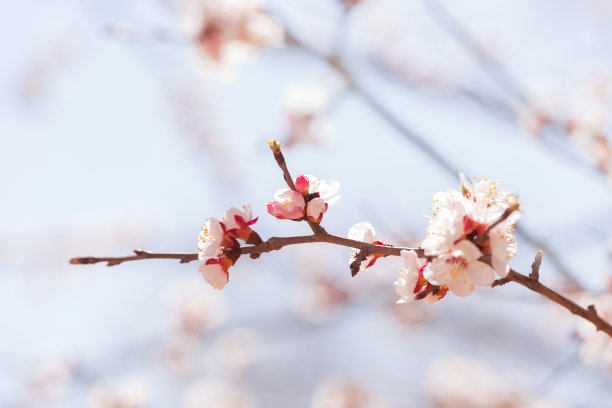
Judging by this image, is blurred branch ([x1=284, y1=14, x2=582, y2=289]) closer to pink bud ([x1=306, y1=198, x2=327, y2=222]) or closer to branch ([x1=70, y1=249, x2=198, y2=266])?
pink bud ([x1=306, y1=198, x2=327, y2=222])

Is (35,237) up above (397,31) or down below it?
below

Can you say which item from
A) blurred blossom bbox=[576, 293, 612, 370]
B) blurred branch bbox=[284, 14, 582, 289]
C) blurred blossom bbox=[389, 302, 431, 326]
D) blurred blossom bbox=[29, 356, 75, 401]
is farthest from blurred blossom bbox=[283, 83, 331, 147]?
blurred blossom bbox=[29, 356, 75, 401]

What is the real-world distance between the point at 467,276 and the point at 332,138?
181cm

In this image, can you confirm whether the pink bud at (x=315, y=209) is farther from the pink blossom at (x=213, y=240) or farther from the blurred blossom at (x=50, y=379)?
the blurred blossom at (x=50, y=379)

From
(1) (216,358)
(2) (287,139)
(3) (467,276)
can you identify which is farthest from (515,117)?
(1) (216,358)

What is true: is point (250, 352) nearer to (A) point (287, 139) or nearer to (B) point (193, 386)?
(B) point (193, 386)

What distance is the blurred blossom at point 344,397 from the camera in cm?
448

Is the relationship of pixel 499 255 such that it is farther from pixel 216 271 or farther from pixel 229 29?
pixel 229 29

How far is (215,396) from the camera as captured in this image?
5668mm

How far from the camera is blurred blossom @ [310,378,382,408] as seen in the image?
4480mm

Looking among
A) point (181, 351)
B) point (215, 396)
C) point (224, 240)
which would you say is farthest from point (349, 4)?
point (215, 396)

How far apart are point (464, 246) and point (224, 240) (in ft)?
1.45

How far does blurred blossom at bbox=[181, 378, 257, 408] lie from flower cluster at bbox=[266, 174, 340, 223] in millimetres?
5230

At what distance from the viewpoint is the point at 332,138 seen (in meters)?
2.57
